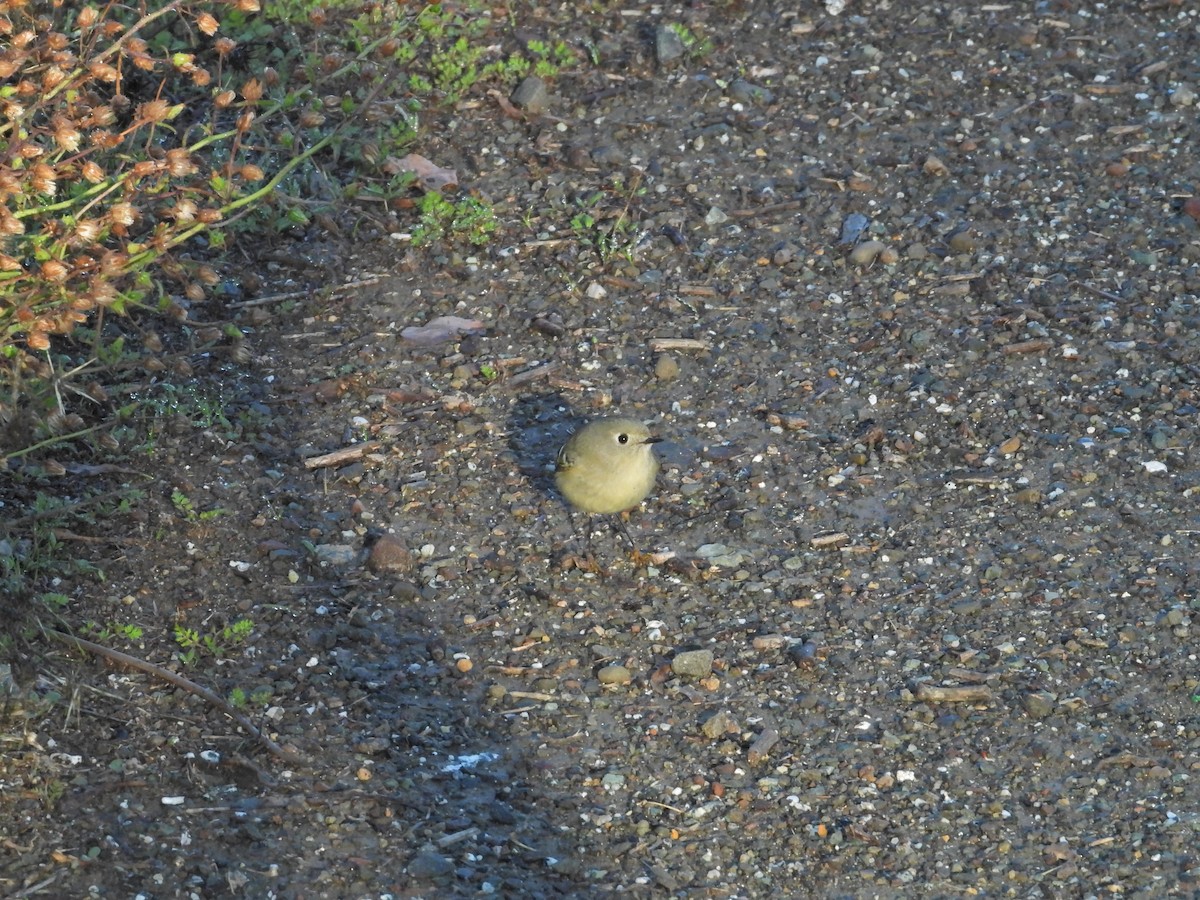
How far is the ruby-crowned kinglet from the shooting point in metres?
5.54

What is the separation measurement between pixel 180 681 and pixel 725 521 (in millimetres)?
2204

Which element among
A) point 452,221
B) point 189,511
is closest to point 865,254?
point 452,221

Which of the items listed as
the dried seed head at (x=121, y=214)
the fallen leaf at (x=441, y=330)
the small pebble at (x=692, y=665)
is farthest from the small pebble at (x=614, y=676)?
the dried seed head at (x=121, y=214)

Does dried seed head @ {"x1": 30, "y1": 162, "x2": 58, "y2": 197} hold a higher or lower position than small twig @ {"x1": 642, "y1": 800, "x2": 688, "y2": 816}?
higher

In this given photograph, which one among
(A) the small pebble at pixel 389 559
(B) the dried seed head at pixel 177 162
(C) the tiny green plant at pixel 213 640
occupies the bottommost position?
(A) the small pebble at pixel 389 559

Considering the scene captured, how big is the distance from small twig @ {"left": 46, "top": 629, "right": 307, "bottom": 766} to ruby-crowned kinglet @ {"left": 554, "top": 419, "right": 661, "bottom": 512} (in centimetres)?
155

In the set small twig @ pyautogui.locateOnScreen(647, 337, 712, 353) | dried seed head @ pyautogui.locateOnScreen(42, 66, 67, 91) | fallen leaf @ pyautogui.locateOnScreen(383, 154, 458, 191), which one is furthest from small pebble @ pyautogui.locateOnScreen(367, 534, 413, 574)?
fallen leaf @ pyautogui.locateOnScreen(383, 154, 458, 191)

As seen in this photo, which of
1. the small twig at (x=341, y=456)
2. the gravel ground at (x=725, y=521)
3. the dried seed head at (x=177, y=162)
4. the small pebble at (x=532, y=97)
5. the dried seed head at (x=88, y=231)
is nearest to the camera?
the dried seed head at (x=88, y=231)

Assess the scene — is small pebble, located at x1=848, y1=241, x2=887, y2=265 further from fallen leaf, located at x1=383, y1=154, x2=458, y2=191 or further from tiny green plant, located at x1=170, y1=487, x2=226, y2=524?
tiny green plant, located at x1=170, y1=487, x2=226, y2=524

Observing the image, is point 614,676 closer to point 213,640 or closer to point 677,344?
point 213,640

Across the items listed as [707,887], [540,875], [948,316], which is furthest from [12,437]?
[948,316]

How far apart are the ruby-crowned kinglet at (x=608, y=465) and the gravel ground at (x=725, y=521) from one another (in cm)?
21

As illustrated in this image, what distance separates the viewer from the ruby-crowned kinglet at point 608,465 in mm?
5539

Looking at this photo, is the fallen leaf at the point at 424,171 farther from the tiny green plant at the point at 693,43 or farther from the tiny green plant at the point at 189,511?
the tiny green plant at the point at 189,511
